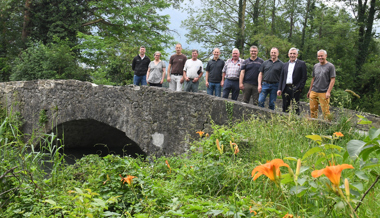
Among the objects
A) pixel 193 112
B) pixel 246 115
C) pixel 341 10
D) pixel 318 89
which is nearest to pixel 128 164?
pixel 246 115

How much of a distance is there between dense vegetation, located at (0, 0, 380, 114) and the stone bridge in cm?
464

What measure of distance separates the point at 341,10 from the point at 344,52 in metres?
2.65

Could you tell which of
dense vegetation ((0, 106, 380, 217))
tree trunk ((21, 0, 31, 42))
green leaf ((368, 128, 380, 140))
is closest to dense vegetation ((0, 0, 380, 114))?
tree trunk ((21, 0, 31, 42))

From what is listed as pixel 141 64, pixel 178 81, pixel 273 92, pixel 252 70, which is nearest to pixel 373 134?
pixel 273 92

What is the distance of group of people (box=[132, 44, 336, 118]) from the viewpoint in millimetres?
5664

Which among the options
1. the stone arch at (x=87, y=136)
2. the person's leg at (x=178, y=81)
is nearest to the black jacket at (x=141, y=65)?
the person's leg at (x=178, y=81)

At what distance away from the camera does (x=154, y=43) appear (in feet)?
55.2

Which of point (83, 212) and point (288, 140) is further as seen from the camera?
point (288, 140)

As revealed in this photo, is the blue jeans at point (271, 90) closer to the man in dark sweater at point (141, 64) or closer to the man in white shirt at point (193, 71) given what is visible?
the man in white shirt at point (193, 71)

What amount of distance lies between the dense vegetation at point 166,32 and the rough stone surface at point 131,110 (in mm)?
4718

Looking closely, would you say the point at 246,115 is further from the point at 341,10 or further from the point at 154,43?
the point at 341,10

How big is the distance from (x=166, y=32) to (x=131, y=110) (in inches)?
463

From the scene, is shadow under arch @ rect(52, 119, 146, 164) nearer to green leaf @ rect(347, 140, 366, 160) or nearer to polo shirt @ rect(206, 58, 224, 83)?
polo shirt @ rect(206, 58, 224, 83)

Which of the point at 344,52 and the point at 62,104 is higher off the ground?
the point at 344,52
